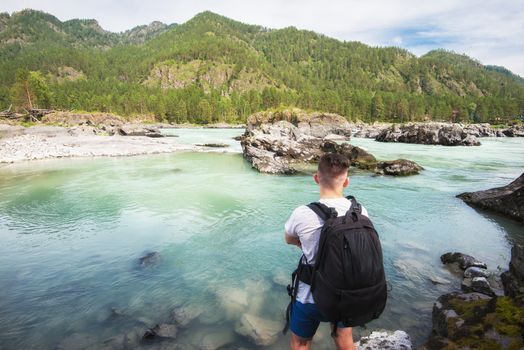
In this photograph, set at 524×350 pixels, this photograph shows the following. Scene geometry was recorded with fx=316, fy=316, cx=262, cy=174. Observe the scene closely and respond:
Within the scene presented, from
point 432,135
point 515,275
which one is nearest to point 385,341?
point 515,275

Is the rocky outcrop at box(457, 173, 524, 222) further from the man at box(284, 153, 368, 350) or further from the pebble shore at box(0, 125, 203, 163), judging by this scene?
the pebble shore at box(0, 125, 203, 163)

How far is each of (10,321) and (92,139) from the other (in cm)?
4544

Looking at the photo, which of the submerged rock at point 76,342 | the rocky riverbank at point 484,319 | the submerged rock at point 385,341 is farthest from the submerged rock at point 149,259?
the rocky riverbank at point 484,319

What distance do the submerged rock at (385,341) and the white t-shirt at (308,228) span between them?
2.67 meters

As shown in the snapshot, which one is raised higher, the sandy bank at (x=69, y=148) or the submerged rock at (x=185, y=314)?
the sandy bank at (x=69, y=148)

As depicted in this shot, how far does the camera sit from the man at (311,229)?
406 centimetres

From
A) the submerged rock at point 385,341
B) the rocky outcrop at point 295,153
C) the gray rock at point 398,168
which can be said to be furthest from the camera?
the rocky outcrop at point 295,153

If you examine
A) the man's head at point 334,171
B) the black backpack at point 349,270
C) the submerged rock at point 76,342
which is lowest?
the submerged rock at point 76,342

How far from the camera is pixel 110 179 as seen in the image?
24969 mm

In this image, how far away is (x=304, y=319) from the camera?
Answer: 14.1 feet

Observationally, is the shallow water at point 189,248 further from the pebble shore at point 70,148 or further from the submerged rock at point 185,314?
the pebble shore at point 70,148

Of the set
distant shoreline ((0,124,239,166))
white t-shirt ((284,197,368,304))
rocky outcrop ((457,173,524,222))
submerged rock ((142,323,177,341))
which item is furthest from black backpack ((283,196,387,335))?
distant shoreline ((0,124,239,166))

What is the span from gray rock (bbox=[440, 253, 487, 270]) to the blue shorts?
7.49m

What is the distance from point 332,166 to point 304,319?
6.95 feet
